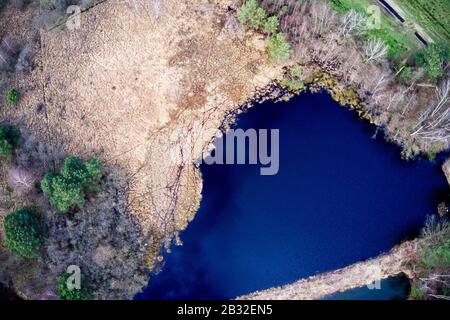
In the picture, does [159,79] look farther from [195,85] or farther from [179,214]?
[179,214]

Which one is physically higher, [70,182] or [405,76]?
[405,76]

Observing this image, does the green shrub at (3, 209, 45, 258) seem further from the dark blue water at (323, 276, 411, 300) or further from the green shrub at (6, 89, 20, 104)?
the dark blue water at (323, 276, 411, 300)

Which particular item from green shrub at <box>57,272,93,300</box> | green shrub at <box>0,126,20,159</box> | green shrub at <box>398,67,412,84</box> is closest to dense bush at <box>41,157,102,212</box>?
green shrub at <box>0,126,20,159</box>

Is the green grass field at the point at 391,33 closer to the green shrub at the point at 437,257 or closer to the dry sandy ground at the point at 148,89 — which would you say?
the dry sandy ground at the point at 148,89

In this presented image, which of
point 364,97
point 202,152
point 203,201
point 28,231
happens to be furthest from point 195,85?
point 28,231

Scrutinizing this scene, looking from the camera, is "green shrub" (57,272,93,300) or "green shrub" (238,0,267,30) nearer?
"green shrub" (57,272,93,300)

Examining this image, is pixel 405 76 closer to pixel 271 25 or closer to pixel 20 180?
pixel 271 25

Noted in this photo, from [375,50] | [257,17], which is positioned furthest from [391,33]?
[257,17]
